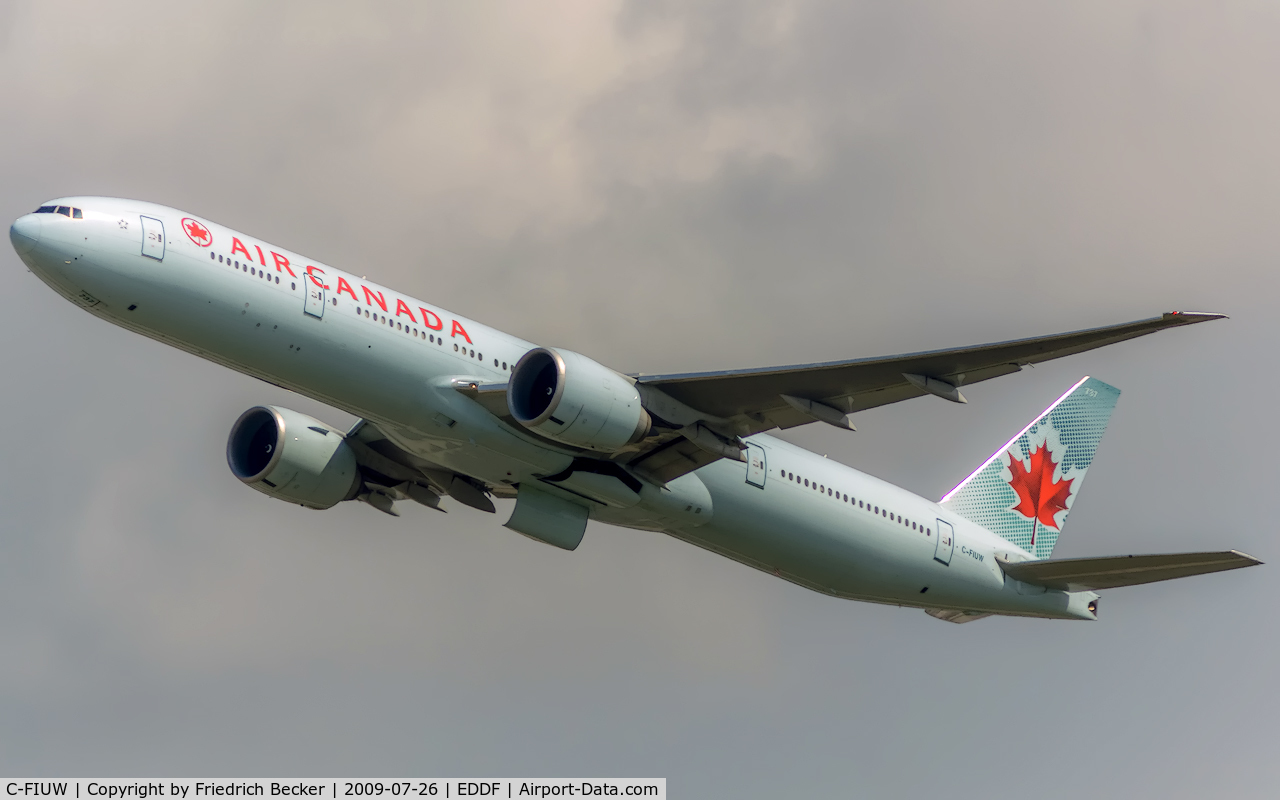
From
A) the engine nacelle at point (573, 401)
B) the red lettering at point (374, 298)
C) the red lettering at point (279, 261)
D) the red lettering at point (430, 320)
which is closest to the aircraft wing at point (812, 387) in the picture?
the engine nacelle at point (573, 401)

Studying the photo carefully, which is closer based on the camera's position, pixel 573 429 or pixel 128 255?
pixel 128 255

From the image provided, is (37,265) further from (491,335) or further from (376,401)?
(491,335)

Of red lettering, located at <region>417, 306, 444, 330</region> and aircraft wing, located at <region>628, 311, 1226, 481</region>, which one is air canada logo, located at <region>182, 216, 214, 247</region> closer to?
red lettering, located at <region>417, 306, 444, 330</region>

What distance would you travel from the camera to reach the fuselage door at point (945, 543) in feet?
131

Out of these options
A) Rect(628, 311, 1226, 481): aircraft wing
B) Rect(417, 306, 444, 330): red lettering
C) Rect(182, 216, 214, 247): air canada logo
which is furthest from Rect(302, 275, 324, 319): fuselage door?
Rect(628, 311, 1226, 481): aircraft wing

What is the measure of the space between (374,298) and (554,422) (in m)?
4.94

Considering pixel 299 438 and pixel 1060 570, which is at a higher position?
pixel 299 438

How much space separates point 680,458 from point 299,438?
1092 cm

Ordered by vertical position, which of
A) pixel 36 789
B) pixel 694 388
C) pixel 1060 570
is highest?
pixel 694 388

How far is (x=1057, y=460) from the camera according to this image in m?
46.8

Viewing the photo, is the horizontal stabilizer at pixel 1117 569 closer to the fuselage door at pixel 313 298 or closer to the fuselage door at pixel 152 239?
the fuselage door at pixel 313 298

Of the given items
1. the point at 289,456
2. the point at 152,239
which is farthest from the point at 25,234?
the point at 289,456

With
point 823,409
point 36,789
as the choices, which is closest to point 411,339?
point 823,409

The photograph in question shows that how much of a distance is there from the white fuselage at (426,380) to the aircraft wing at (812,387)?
3.86 feet
